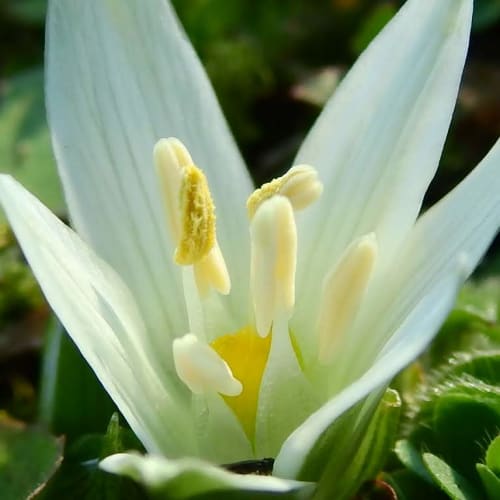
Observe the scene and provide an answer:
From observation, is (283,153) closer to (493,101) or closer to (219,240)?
(493,101)

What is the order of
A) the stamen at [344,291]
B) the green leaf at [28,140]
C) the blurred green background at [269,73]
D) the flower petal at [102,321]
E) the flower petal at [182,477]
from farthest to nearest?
the blurred green background at [269,73] → the green leaf at [28,140] → the stamen at [344,291] → the flower petal at [102,321] → the flower petal at [182,477]

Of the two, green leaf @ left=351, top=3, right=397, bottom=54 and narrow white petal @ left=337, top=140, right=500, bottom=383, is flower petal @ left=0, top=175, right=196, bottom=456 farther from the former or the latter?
green leaf @ left=351, top=3, right=397, bottom=54

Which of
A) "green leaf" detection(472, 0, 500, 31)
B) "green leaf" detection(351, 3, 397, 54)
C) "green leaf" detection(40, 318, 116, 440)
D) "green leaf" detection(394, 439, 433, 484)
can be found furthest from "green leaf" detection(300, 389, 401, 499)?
"green leaf" detection(472, 0, 500, 31)

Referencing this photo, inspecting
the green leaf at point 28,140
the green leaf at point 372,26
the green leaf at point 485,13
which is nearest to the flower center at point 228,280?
the green leaf at point 28,140

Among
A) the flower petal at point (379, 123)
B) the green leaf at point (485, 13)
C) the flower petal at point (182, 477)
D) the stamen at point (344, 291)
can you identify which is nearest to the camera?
the flower petal at point (182, 477)

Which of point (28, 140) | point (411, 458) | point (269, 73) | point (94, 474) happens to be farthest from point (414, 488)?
point (269, 73)

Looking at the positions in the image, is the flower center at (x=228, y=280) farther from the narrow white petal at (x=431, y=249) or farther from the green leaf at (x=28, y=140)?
the green leaf at (x=28, y=140)

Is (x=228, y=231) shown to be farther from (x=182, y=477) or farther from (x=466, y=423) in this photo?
(x=182, y=477)
